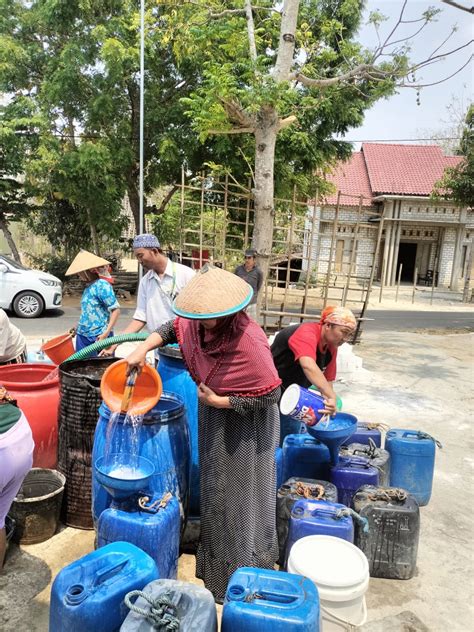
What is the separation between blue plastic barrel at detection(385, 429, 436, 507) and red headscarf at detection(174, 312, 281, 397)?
5.34 ft

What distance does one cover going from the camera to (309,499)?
2.63m

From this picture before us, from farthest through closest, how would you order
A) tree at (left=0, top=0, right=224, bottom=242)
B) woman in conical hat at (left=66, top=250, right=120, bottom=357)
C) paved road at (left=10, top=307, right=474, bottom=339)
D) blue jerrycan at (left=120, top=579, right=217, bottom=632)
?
tree at (left=0, top=0, right=224, bottom=242), paved road at (left=10, top=307, right=474, bottom=339), woman in conical hat at (left=66, top=250, right=120, bottom=357), blue jerrycan at (left=120, top=579, right=217, bottom=632)

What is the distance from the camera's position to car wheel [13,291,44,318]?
11062 millimetres

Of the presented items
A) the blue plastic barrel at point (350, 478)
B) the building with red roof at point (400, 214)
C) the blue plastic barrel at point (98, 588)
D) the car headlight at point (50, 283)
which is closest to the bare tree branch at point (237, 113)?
the blue plastic barrel at point (350, 478)

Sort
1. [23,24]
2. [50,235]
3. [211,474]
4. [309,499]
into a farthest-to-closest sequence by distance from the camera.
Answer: [50,235], [23,24], [309,499], [211,474]

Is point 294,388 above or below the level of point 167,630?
above

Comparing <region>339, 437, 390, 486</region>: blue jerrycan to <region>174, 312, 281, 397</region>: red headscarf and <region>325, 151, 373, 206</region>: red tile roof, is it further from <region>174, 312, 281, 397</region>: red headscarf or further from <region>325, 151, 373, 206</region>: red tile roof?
<region>325, 151, 373, 206</region>: red tile roof

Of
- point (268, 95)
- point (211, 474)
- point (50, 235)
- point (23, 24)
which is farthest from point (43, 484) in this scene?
point (50, 235)

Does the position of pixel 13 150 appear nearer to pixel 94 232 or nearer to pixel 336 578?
pixel 94 232

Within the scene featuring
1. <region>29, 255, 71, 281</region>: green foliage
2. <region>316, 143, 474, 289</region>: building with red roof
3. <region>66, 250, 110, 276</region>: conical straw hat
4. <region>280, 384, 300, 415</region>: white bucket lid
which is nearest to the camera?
<region>280, 384, 300, 415</region>: white bucket lid

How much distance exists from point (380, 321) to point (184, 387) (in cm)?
1151

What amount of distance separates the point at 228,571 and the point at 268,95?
5.64 meters

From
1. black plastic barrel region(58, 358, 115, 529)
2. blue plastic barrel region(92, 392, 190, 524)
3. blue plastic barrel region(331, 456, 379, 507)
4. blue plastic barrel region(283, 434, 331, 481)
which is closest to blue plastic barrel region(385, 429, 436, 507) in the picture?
blue plastic barrel region(331, 456, 379, 507)

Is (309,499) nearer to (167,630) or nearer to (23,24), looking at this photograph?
(167,630)
